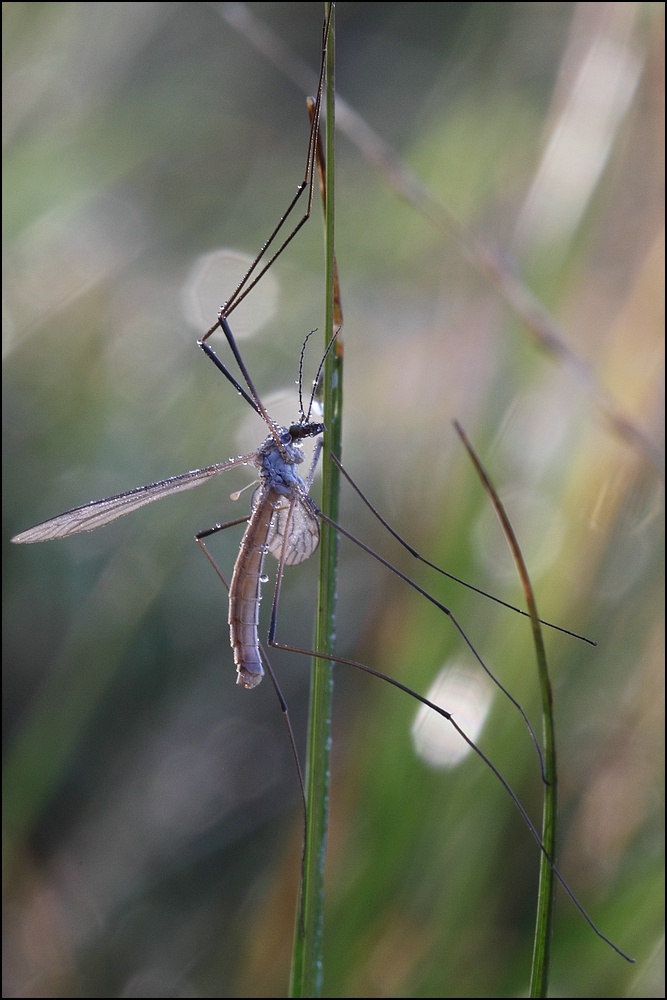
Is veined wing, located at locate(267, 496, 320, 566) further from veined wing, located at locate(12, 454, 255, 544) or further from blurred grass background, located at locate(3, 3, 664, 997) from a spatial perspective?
blurred grass background, located at locate(3, 3, 664, 997)

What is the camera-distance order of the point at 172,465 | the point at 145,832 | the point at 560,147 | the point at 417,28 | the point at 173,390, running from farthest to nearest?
the point at 417,28 → the point at 173,390 → the point at 172,465 → the point at 145,832 → the point at 560,147

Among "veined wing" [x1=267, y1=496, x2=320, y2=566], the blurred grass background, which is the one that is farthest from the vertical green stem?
the blurred grass background

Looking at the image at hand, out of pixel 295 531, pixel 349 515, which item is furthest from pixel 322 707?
pixel 349 515

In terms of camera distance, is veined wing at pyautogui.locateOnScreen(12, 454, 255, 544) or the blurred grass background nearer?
veined wing at pyautogui.locateOnScreen(12, 454, 255, 544)

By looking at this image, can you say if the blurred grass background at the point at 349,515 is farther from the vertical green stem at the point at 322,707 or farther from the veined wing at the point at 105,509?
the vertical green stem at the point at 322,707

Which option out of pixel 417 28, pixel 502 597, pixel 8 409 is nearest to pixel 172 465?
pixel 8 409

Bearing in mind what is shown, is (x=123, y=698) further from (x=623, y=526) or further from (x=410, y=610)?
(x=623, y=526)
